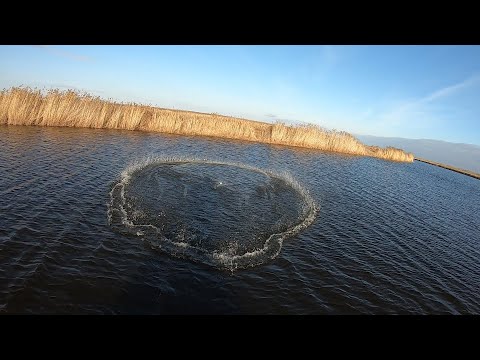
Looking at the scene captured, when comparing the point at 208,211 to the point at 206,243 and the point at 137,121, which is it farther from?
the point at 137,121

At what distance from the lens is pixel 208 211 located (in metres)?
14.8

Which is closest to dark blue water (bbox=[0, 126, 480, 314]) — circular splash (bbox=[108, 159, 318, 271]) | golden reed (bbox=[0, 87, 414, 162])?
circular splash (bbox=[108, 159, 318, 271])

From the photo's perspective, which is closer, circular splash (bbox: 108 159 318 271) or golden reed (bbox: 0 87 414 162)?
circular splash (bbox: 108 159 318 271)

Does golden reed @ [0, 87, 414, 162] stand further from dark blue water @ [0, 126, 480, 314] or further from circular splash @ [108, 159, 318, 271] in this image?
circular splash @ [108, 159, 318, 271]

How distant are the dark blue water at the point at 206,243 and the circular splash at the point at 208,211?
0.08 metres

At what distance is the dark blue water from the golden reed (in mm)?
4031

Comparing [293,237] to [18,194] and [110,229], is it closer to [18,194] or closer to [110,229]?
[110,229]

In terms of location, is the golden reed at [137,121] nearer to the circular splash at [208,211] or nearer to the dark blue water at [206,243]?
the dark blue water at [206,243]

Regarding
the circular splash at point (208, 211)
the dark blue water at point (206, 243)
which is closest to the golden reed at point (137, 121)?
the dark blue water at point (206, 243)

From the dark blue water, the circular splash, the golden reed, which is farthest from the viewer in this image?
the golden reed

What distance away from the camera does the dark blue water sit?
8672mm

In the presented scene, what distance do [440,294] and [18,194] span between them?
636 inches
